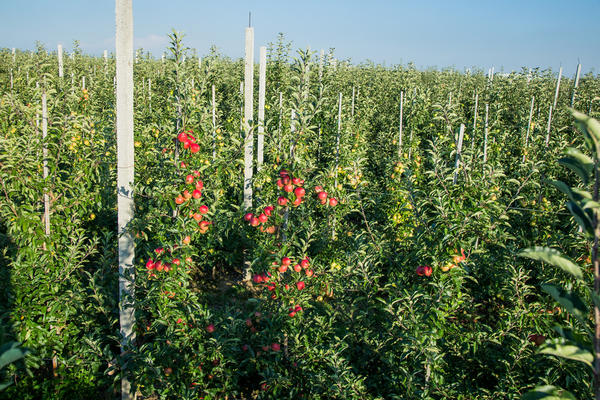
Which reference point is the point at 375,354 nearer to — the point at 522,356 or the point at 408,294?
the point at 408,294

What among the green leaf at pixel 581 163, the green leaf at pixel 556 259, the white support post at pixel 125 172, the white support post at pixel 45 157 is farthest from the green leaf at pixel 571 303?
the white support post at pixel 45 157

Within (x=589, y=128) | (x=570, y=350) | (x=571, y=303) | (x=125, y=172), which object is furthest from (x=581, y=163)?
(x=125, y=172)

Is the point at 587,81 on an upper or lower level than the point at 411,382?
upper

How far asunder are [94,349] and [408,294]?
251cm

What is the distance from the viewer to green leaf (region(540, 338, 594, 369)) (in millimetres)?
1275

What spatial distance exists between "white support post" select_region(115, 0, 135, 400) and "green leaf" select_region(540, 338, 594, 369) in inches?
→ 108

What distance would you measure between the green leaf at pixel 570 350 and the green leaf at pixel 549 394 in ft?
0.39

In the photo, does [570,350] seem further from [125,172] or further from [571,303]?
[125,172]

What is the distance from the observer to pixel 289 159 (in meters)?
3.53

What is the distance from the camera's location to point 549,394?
4.41 ft

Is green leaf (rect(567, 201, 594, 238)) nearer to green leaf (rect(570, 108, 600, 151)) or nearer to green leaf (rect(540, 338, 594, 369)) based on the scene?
green leaf (rect(570, 108, 600, 151))

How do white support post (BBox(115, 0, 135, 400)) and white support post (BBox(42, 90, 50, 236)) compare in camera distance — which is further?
white support post (BBox(42, 90, 50, 236))

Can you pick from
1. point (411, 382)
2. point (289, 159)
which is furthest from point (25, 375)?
point (411, 382)

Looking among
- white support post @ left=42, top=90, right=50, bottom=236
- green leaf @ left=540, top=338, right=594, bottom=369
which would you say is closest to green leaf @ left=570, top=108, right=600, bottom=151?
green leaf @ left=540, top=338, right=594, bottom=369
